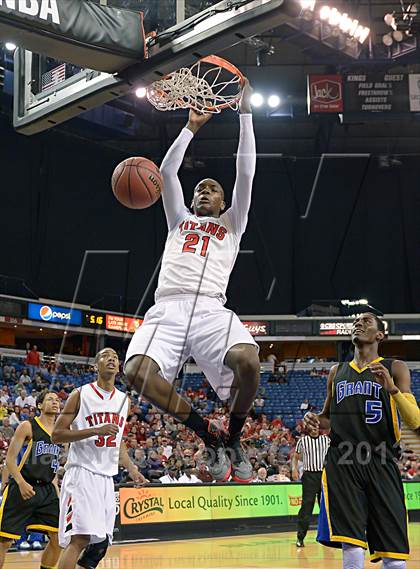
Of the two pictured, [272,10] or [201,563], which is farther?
[201,563]

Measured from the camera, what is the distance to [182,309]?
474cm

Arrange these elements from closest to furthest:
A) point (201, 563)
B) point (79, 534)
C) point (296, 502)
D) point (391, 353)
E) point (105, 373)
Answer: point (79, 534) < point (105, 373) < point (201, 563) < point (296, 502) < point (391, 353)

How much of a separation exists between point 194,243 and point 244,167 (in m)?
0.62

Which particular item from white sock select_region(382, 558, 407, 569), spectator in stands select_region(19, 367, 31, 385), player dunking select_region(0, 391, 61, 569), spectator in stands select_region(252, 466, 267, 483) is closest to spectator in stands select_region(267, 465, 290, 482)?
spectator in stands select_region(252, 466, 267, 483)

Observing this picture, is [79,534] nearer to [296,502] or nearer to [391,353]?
[296,502]

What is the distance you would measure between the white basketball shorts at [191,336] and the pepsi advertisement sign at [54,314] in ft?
66.2

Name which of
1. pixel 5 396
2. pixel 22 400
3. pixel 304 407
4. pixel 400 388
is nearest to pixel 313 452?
pixel 400 388

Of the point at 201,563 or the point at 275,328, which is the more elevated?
the point at 275,328

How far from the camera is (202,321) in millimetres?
4703

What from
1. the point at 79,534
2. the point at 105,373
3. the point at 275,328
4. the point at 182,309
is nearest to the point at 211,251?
the point at 182,309

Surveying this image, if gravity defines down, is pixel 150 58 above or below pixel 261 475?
above

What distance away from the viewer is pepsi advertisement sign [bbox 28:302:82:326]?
24.4m

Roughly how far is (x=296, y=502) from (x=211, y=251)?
445 inches

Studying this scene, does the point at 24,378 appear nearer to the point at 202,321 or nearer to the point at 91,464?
the point at 91,464
